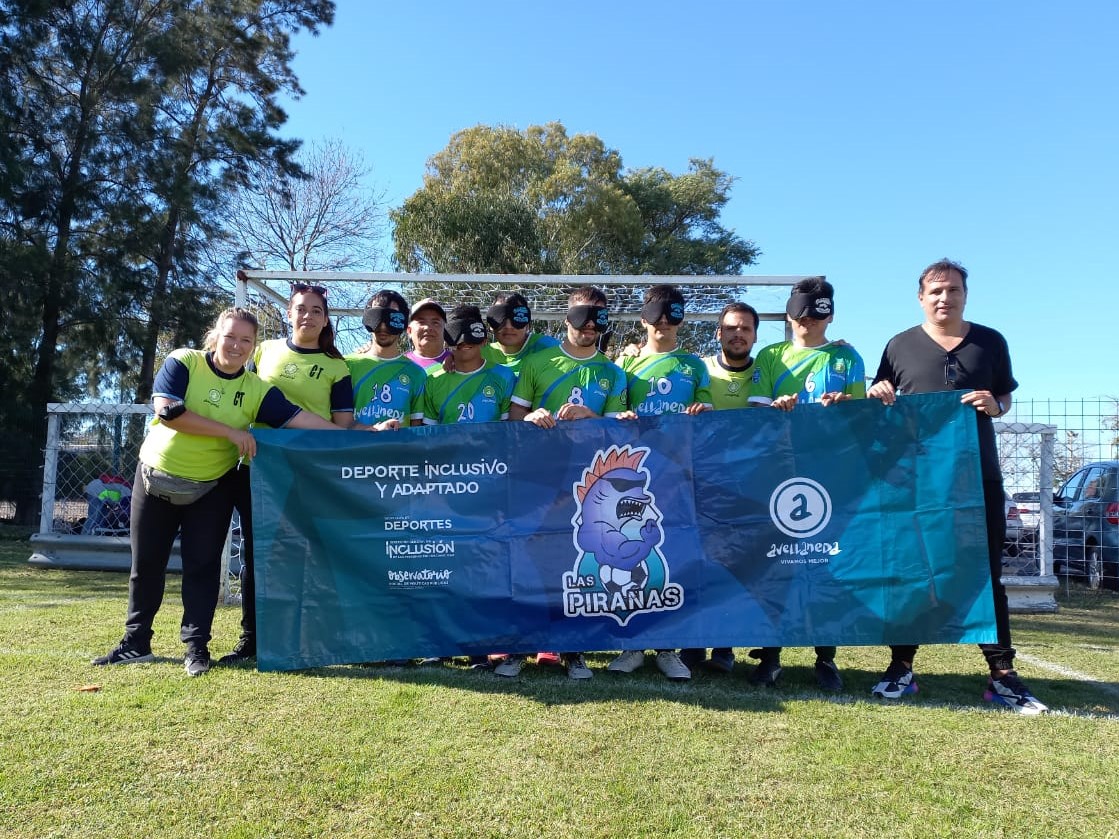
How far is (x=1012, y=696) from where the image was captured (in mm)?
3750

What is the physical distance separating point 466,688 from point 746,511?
Answer: 1.74m

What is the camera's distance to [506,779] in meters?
2.69

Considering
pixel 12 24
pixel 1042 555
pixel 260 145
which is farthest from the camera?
pixel 260 145

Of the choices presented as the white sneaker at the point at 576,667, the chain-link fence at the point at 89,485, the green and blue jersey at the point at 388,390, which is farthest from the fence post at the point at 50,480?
the white sneaker at the point at 576,667

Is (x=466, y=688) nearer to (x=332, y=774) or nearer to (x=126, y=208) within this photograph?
(x=332, y=774)

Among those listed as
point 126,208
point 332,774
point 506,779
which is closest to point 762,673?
point 506,779

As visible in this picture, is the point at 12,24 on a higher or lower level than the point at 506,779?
higher

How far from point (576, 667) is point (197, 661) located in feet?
6.71

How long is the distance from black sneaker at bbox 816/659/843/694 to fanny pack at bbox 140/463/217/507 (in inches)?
140

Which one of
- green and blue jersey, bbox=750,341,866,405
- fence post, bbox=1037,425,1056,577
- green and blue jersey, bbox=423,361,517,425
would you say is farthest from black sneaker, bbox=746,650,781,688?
fence post, bbox=1037,425,1056,577

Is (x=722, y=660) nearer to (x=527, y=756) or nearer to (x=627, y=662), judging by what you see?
(x=627, y=662)

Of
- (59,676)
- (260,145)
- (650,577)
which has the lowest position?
(59,676)

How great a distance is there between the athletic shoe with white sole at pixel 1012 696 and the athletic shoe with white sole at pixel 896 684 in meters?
0.37

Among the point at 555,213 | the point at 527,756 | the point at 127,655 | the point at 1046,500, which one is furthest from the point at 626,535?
the point at 555,213
